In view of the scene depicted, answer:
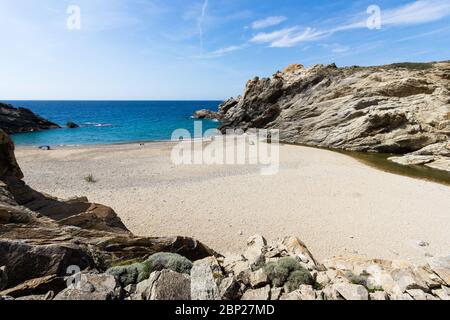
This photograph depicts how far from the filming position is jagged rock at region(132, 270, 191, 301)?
5.77 metres

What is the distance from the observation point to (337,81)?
48.9m

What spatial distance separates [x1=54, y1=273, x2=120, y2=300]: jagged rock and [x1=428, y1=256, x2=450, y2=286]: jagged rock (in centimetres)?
885

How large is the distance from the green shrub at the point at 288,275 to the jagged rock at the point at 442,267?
13.4 feet

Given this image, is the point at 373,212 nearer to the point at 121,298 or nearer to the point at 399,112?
the point at 121,298

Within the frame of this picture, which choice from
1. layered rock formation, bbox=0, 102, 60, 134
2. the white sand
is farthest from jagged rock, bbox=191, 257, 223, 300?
layered rock formation, bbox=0, 102, 60, 134

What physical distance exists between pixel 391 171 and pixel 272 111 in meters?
31.8

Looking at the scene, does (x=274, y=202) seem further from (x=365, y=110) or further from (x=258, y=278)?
(x=365, y=110)

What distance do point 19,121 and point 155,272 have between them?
7793 centimetres

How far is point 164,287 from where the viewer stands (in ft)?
19.5

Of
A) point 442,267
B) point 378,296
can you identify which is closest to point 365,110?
point 442,267

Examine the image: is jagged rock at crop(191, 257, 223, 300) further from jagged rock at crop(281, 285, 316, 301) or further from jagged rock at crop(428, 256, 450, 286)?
jagged rock at crop(428, 256, 450, 286)

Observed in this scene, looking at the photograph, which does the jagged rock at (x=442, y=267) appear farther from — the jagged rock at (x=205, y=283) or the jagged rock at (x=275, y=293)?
the jagged rock at (x=205, y=283)

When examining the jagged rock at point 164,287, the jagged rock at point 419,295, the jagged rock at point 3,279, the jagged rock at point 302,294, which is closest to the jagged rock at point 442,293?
the jagged rock at point 419,295
